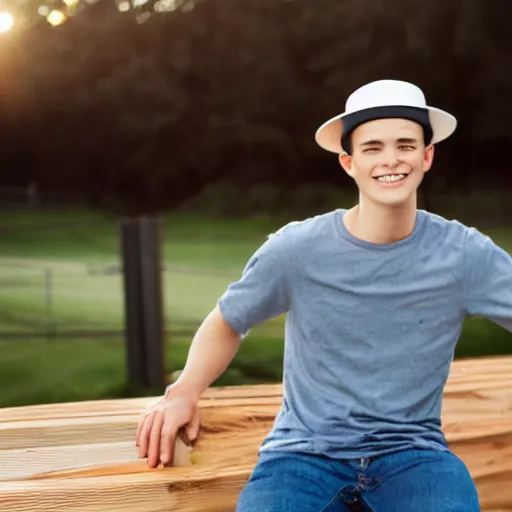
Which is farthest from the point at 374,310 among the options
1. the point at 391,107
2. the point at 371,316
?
the point at 391,107

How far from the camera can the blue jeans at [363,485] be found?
161 cm

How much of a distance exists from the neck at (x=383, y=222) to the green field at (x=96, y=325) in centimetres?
343

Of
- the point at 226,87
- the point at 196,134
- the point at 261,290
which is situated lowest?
the point at 261,290

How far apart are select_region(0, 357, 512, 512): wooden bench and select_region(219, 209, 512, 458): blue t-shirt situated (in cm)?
23

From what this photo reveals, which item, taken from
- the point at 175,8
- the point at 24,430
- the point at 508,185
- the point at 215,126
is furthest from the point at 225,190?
the point at 24,430

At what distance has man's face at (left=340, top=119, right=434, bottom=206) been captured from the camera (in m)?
1.70

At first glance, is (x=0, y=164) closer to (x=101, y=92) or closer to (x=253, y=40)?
(x=101, y=92)

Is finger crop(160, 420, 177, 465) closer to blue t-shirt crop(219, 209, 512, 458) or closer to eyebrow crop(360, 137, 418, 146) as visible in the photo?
blue t-shirt crop(219, 209, 512, 458)

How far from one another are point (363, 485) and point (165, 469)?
486 millimetres

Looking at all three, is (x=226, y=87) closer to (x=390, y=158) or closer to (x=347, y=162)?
(x=347, y=162)

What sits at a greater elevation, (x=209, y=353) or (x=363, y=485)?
(x=209, y=353)

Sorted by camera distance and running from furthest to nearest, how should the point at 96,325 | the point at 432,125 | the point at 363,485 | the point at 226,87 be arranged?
1. the point at 226,87
2. the point at 96,325
3. the point at 432,125
4. the point at 363,485

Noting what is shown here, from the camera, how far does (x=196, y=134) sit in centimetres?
1135

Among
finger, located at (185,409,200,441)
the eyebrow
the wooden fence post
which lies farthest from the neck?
the wooden fence post
